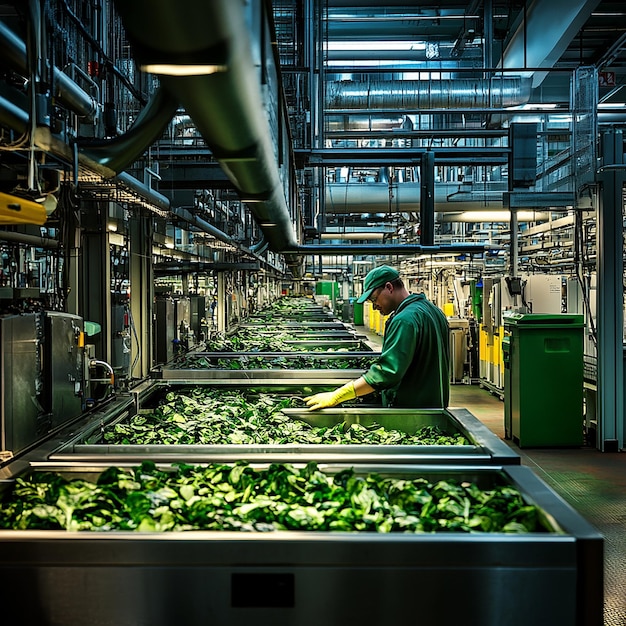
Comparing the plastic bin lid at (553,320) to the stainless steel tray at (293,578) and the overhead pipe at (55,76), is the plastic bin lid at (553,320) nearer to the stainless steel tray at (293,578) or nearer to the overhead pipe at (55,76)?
the overhead pipe at (55,76)

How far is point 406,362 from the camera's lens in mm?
3469

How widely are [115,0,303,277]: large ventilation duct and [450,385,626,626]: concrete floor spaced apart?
2.75m

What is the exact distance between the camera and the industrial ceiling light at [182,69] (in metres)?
1.43

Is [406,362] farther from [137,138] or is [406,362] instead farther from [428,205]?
[428,205]

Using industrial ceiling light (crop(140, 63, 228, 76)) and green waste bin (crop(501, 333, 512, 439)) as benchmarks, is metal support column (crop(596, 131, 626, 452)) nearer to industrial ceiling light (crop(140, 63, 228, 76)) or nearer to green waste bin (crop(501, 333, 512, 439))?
green waste bin (crop(501, 333, 512, 439))

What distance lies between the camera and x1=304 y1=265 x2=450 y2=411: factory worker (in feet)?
11.2

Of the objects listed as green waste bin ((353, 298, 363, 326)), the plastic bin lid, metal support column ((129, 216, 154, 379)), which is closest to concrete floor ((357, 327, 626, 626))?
the plastic bin lid

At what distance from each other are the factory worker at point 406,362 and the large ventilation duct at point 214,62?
130cm

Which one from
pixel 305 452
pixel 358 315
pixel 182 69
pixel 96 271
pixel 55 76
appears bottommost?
pixel 358 315

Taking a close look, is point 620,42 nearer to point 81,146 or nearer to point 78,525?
point 81,146

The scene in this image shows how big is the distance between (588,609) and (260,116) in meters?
1.58

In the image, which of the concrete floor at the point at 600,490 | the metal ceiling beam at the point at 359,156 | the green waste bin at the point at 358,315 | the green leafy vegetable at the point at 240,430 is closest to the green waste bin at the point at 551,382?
the concrete floor at the point at 600,490

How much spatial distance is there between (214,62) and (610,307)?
19.7 feet

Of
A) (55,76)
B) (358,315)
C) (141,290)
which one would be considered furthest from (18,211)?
(358,315)
